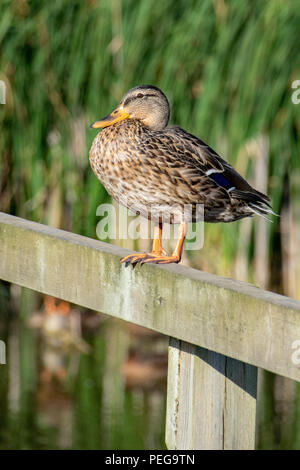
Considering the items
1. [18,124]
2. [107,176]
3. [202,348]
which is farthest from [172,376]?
Answer: [18,124]

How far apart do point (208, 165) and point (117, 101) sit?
2.67 meters

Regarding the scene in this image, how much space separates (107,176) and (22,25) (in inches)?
133

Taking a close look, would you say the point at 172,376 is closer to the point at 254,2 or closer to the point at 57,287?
the point at 57,287

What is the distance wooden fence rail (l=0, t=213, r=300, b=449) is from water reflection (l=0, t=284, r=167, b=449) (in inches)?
118

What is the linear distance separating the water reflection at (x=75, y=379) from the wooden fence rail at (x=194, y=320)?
9.86 ft

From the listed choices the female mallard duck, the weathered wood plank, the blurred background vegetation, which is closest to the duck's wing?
the female mallard duck

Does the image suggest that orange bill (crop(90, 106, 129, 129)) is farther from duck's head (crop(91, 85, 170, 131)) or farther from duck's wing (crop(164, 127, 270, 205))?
duck's wing (crop(164, 127, 270, 205))

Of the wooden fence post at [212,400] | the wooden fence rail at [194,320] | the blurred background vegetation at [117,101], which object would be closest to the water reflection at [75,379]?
the blurred background vegetation at [117,101]

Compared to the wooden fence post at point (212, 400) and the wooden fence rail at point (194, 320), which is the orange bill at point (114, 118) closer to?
the wooden fence rail at point (194, 320)

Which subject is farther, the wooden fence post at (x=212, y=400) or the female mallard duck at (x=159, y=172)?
the female mallard duck at (x=159, y=172)

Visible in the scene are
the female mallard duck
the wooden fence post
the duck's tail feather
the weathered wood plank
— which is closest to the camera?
the weathered wood plank

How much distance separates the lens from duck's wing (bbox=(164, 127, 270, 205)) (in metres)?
3.28

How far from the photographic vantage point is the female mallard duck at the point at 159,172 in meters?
3.14

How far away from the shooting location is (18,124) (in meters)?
6.46
